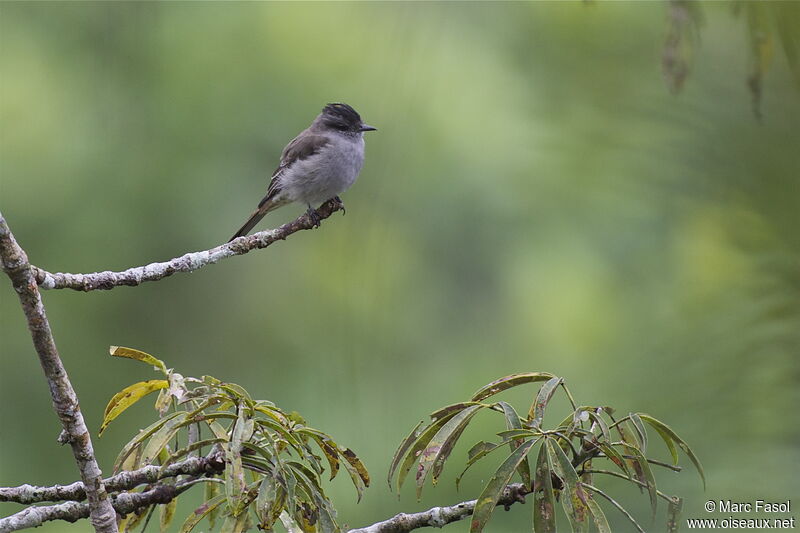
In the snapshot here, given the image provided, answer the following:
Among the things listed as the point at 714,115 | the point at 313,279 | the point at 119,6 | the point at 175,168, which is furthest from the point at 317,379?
the point at 714,115

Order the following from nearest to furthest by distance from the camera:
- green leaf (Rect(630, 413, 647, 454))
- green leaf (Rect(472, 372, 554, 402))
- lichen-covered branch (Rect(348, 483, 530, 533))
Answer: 1. green leaf (Rect(630, 413, 647, 454))
2. green leaf (Rect(472, 372, 554, 402))
3. lichen-covered branch (Rect(348, 483, 530, 533))

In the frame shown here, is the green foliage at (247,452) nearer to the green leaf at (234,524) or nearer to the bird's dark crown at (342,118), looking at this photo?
the green leaf at (234,524)

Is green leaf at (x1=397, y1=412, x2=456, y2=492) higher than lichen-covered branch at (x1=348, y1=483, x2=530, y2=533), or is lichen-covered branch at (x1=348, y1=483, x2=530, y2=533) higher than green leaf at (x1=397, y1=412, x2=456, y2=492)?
green leaf at (x1=397, y1=412, x2=456, y2=492)

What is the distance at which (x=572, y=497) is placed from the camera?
1199 mm

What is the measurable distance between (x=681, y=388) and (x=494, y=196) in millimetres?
5652

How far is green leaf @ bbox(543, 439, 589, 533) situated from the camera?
119cm

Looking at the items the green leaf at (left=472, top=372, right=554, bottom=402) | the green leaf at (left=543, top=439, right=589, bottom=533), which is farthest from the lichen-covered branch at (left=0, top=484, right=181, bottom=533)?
the green leaf at (left=543, top=439, right=589, bottom=533)

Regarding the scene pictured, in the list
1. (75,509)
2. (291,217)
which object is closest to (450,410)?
(75,509)

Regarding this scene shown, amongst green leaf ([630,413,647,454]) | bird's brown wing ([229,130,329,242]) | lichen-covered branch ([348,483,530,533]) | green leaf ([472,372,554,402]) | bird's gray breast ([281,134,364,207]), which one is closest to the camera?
green leaf ([630,413,647,454])

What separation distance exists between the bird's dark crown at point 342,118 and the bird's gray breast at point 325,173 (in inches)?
4.3

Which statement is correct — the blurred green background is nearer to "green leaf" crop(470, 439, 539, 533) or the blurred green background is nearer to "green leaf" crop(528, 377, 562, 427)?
"green leaf" crop(528, 377, 562, 427)

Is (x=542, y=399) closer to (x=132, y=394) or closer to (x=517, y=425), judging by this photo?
(x=517, y=425)

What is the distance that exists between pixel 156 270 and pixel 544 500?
922 millimetres

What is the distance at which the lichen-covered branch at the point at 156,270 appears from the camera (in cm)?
151
